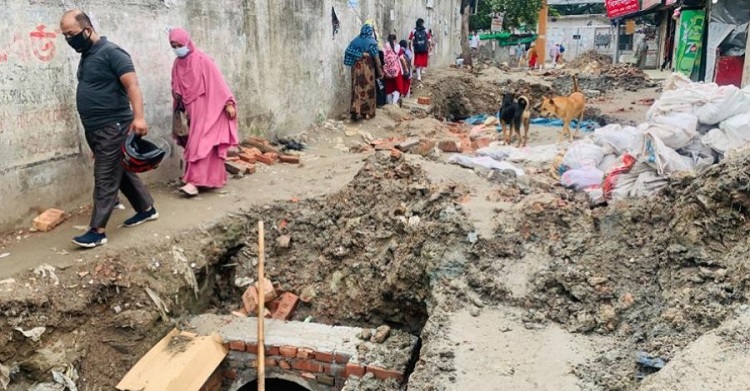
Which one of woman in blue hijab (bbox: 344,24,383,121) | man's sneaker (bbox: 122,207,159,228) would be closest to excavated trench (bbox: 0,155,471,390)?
man's sneaker (bbox: 122,207,159,228)

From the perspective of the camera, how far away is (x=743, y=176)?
3479 mm

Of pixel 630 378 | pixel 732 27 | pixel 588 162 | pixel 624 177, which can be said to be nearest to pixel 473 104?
pixel 732 27

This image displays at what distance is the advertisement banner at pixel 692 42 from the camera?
13.3m

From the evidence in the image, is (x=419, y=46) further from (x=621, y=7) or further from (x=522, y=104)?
(x=621, y=7)

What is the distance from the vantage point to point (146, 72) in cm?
558

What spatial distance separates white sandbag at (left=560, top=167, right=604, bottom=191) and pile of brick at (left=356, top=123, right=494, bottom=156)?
1969 millimetres

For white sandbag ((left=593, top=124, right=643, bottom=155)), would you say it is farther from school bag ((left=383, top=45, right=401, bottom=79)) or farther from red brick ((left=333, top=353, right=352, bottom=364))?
school bag ((left=383, top=45, right=401, bottom=79))

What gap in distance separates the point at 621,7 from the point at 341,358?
23341 mm

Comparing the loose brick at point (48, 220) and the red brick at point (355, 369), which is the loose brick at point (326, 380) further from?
the loose brick at point (48, 220)

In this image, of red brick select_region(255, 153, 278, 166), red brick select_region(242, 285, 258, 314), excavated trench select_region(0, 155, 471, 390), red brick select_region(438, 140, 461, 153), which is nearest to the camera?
excavated trench select_region(0, 155, 471, 390)

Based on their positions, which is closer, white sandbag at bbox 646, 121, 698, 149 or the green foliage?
white sandbag at bbox 646, 121, 698, 149

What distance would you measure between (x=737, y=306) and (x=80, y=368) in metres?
3.88

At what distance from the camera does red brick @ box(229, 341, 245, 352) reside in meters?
4.26

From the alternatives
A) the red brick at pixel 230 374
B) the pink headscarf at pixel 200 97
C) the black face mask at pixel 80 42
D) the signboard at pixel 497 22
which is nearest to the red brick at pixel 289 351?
the red brick at pixel 230 374
